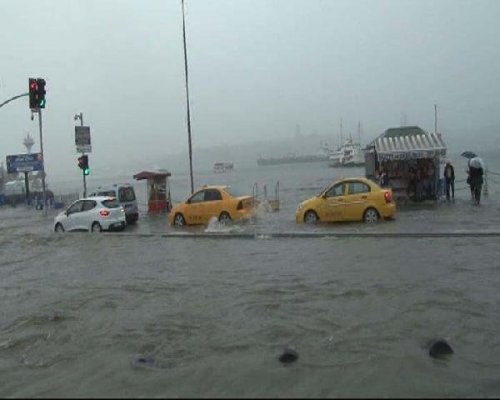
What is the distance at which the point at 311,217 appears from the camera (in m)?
21.5

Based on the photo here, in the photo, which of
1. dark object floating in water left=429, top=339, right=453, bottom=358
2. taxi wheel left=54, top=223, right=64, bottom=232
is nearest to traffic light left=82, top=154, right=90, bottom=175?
taxi wheel left=54, top=223, right=64, bottom=232

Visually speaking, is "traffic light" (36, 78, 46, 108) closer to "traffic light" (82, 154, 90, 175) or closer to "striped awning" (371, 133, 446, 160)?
"traffic light" (82, 154, 90, 175)

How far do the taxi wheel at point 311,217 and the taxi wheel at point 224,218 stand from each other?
3.07 m

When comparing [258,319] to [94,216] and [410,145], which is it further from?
[410,145]

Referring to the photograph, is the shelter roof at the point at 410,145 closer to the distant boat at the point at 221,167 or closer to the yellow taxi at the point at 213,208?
the yellow taxi at the point at 213,208

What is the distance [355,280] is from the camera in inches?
432

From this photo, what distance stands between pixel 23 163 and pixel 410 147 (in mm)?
37944

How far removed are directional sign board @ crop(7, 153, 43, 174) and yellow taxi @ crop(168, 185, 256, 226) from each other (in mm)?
33116

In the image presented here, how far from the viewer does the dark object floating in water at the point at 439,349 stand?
22.0 ft

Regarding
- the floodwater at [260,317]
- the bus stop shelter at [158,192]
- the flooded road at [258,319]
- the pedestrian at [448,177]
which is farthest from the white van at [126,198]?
the pedestrian at [448,177]

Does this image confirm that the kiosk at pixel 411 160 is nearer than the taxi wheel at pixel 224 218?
No

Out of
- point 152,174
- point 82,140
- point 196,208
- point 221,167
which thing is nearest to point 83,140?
point 82,140

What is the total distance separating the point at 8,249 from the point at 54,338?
39.0ft

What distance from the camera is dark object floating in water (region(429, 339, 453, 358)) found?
22.0ft
